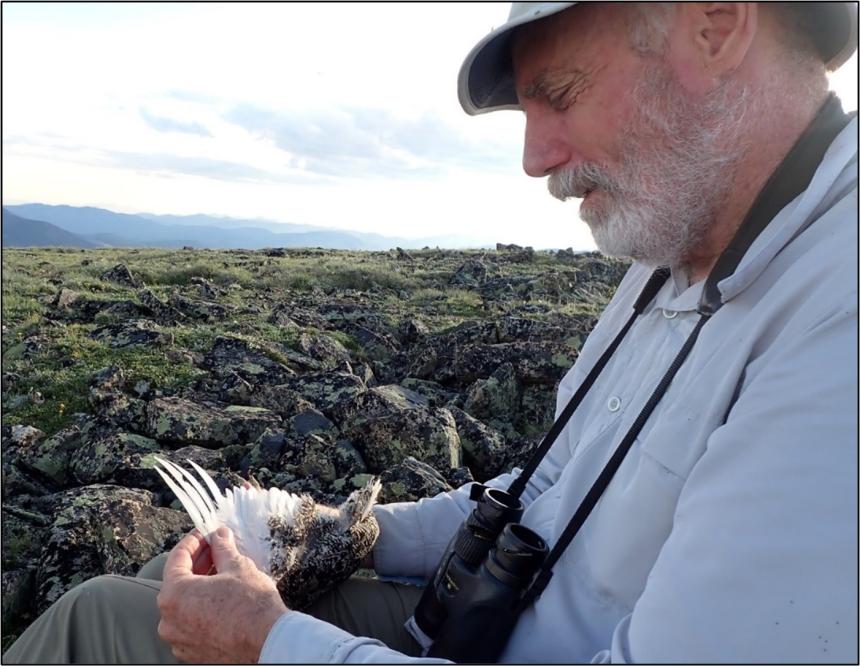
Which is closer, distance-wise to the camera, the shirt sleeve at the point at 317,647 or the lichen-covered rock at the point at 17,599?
the shirt sleeve at the point at 317,647

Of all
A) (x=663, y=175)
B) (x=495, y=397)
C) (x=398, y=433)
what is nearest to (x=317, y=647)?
(x=663, y=175)

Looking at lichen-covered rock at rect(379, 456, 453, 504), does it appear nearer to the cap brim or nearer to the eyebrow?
the cap brim

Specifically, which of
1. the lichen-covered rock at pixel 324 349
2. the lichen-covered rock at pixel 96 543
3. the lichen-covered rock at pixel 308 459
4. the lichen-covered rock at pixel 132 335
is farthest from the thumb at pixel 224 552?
the lichen-covered rock at pixel 132 335

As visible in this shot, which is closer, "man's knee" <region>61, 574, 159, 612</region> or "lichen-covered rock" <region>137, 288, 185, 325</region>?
"man's knee" <region>61, 574, 159, 612</region>

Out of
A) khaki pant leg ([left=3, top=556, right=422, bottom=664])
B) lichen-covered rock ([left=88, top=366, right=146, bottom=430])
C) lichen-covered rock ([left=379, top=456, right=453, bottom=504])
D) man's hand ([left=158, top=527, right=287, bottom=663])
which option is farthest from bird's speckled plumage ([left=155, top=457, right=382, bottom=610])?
lichen-covered rock ([left=88, top=366, right=146, bottom=430])

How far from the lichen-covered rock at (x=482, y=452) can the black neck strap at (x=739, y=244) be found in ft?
14.2

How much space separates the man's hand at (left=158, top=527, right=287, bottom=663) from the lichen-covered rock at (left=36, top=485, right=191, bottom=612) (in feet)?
6.72

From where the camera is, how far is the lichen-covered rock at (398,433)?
6.37 meters

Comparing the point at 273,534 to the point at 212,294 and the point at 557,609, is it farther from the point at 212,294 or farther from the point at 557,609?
the point at 212,294

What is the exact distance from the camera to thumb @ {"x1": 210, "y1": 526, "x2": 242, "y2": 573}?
2.67 meters

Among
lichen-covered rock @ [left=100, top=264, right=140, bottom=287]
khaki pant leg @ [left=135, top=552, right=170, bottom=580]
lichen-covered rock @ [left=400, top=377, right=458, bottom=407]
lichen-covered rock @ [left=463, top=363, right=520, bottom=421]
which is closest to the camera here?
khaki pant leg @ [left=135, top=552, right=170, bottom=580]

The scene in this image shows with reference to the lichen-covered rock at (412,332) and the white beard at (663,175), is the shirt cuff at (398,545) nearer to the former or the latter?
the white beard at (663,175)

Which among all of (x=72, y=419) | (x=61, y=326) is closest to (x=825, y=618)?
(x=72, y=419)

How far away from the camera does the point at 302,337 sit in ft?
37.7
